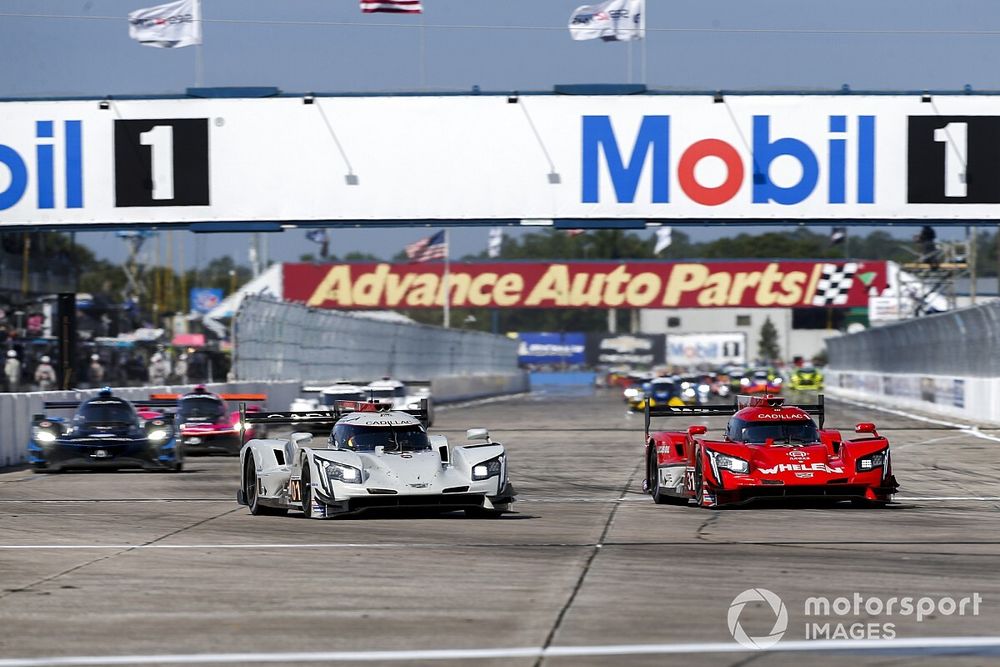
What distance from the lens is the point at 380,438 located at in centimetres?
1644

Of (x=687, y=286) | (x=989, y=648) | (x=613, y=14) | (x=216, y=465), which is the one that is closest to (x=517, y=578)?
(x=989, y=648)

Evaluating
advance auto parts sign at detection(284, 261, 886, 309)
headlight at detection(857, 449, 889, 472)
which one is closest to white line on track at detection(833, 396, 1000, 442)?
headlight at detection(857, 449, 889, 472)

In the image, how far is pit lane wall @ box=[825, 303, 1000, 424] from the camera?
41250mm

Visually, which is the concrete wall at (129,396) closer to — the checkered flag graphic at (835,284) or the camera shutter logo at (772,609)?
the camera shutter logo at (772,609)

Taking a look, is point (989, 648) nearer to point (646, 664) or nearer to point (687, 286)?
point (646, 664)

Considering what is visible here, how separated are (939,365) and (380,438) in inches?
1453

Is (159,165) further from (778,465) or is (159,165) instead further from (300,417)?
(778,465)

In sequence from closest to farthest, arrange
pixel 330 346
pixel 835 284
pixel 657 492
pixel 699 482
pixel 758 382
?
pixel 699 482
pixel 657 492
pixel 330 346
pixel 758 382
pixel 835 284

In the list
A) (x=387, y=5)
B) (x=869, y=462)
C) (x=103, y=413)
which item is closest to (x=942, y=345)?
(x=387, y=5)

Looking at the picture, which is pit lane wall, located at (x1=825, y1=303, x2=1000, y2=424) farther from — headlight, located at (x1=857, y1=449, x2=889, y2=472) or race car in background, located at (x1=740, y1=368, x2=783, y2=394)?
headlight, located at (x1=857, y1=449, x2=889, y2=472)

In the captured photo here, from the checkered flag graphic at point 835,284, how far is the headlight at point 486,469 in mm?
93737

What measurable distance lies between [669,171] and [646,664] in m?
23.7

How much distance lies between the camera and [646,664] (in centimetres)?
762

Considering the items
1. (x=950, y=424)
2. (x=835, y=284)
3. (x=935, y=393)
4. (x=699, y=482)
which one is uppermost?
(x=835, y=284)
